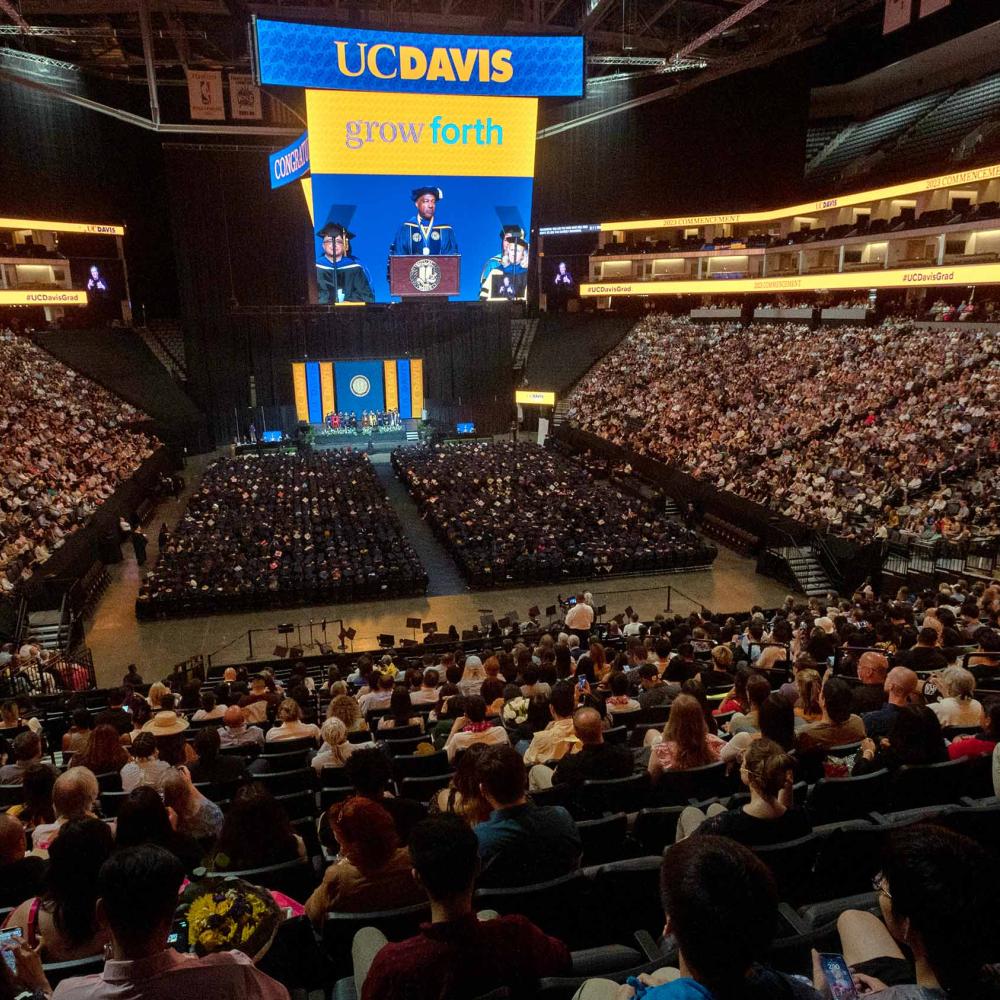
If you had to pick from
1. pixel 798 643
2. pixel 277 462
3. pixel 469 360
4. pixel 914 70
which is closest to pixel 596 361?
pixel 469 360

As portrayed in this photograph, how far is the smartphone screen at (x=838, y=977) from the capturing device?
81.3 inches

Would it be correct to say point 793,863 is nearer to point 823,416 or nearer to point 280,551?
point 280,551

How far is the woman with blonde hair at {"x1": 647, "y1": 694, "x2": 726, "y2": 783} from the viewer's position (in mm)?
4492

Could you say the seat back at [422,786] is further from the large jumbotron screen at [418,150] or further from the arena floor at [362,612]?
the large jumbotron screen at [418,150]

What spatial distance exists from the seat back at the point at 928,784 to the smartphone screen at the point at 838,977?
87.1 inches

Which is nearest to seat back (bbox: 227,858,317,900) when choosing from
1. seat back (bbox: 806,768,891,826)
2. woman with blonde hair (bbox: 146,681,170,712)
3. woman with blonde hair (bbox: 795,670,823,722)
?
seat back (bbox: 806,768,891,826)

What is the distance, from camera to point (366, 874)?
3004mm

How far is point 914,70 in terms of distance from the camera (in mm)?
35406

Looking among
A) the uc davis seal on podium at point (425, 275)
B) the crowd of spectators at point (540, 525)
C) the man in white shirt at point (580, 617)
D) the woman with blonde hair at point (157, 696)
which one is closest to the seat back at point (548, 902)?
the woman with blonde hair at point (157, 696)

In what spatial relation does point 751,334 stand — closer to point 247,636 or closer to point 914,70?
point 914,70

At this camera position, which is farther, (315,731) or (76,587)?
(76,587)

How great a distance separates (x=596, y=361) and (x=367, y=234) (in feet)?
46.0

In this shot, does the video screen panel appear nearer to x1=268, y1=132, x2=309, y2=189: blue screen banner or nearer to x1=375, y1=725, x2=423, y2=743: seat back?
x1=268, y1=132, x2=309, y2=189: blue screen banner

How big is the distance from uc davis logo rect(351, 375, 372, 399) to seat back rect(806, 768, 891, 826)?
1490 inches
